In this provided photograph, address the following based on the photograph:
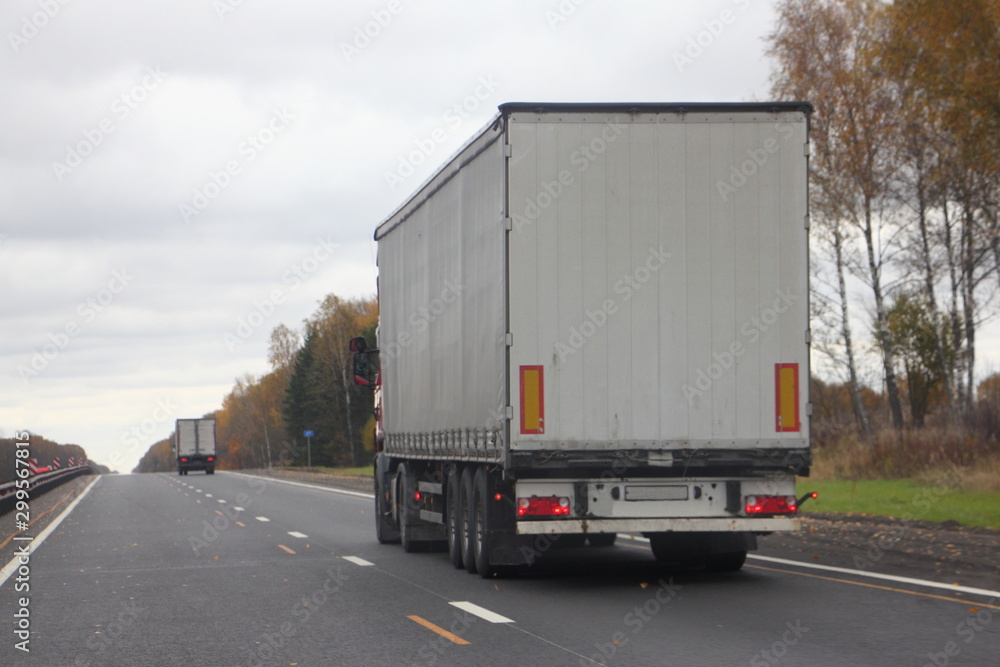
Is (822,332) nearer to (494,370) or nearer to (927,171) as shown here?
(927,171)

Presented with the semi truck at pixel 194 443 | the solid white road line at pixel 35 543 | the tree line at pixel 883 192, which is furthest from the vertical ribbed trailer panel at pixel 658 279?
the semi truck at pixel 194 443

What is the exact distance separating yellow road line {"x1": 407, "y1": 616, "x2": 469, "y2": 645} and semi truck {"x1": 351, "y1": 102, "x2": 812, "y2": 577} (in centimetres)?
160

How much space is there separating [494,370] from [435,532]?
18.4ft

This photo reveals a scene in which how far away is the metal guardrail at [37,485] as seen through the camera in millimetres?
26797

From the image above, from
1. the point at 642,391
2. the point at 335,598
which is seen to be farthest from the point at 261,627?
the point at 642,391

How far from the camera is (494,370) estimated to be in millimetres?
11828
